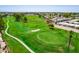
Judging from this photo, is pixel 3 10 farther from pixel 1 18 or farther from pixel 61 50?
pixel 61 50

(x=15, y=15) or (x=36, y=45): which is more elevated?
(x=15, y=15)

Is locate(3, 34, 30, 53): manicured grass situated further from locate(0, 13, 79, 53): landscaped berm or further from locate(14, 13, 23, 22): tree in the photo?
locate(14, 13, 23, 22): tree

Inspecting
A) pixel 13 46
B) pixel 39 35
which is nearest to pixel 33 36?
pixel 39 35

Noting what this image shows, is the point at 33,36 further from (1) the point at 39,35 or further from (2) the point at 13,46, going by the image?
(2) the point at 13,46

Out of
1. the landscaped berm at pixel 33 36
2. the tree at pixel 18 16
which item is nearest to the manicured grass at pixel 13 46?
the landscaped berm at pixel 33 36

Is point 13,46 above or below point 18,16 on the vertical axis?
below

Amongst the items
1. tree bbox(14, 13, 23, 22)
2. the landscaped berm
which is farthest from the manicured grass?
tree bbox(14, 13, 23, 22)
